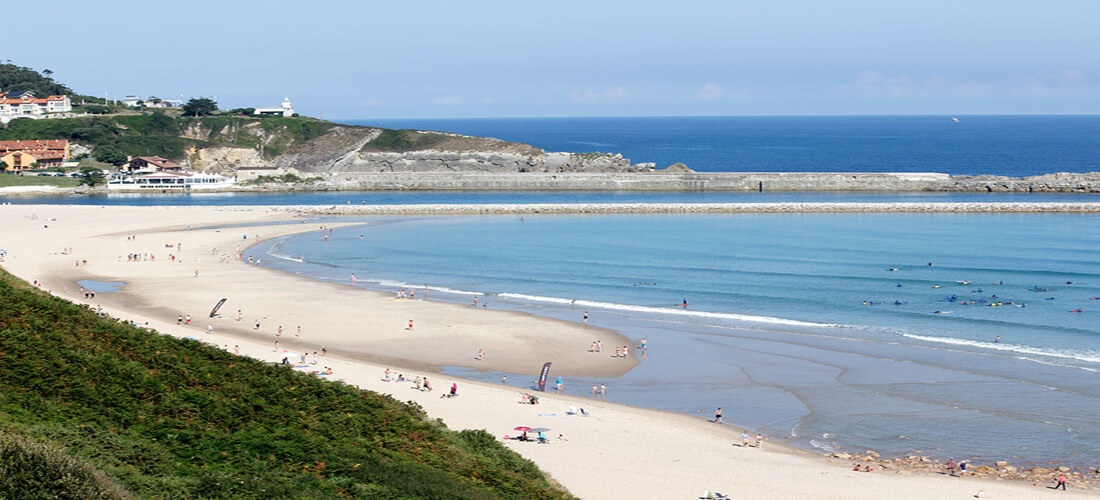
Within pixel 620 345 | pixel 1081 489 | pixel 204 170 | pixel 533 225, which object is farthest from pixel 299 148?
pixel 1081 489

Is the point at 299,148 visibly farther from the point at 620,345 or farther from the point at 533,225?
the point at 620,345

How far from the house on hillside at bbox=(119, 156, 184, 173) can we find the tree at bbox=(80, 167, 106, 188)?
10.4 ft

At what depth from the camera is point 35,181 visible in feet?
301

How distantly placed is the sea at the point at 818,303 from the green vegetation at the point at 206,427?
322 inches

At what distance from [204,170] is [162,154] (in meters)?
5.39

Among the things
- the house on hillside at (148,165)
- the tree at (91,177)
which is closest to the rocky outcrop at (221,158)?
the house on hillside at (148,165)

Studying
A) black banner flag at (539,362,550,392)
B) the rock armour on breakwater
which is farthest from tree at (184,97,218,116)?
black banner flag at (539,362,550,392)

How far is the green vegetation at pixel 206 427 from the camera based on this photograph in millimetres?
13586

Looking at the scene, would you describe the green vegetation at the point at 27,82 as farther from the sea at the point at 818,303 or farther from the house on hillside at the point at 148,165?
the sea at the point at 818,303

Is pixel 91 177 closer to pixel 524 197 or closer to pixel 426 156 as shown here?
pixel 426 156

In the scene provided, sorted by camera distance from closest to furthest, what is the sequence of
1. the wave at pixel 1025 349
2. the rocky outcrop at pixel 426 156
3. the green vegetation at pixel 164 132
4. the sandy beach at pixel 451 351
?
the sandy beach at pixel 451 351, the wave at pixel 1025 349, the rocky outcrop at pixel 426 156, the green vegetation at pixel 164 132

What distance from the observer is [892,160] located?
13200 centimetres

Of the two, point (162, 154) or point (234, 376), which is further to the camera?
point (162, 154)

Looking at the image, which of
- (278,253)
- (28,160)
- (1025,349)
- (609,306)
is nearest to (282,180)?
(28,160)
